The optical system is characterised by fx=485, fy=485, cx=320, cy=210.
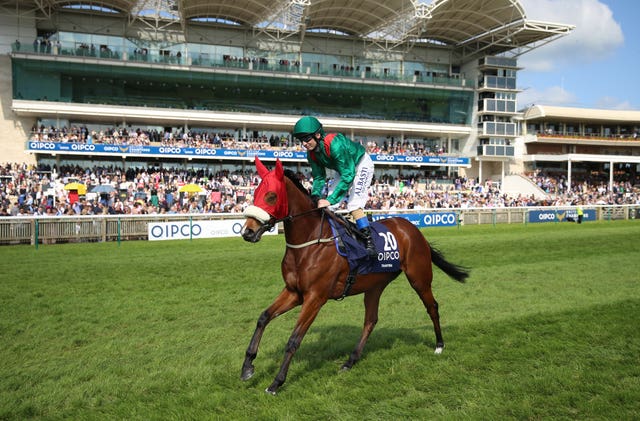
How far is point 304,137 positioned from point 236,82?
34.4 metres

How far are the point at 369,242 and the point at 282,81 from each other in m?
35.0

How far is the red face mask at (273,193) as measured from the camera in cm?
422

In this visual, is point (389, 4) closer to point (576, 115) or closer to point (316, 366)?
point (576, 115)

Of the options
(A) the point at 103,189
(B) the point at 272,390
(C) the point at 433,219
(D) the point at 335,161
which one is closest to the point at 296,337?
(B) the point at 272,390

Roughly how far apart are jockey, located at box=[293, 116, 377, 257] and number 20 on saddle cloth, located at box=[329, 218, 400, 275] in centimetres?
Result: 12

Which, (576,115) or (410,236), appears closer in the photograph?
(410,236)

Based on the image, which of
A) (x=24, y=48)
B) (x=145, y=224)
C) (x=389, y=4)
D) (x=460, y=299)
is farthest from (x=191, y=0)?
Answer: (x=460, y=299)

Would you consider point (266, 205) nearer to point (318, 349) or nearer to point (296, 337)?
point (296, 337)

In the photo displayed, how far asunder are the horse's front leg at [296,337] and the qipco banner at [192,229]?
13439 mm

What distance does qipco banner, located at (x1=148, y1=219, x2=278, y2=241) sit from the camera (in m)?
17.6

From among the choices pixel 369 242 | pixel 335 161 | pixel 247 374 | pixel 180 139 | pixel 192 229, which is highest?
pixel 180 139

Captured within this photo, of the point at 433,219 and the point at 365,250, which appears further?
the point at 433,219

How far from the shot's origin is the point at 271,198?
168 inches

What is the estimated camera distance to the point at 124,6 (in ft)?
114
